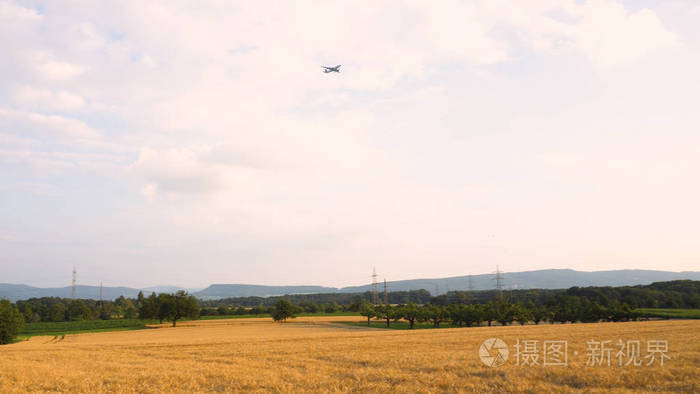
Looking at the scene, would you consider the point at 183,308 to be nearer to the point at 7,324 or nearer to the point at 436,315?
the point at 7,324

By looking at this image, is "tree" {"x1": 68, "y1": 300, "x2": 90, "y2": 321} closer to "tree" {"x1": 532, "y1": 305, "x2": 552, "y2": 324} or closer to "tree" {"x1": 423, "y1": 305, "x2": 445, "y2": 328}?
"tree" {"x1": 423, "y1": 305, "x2": 445, "y2": 328}

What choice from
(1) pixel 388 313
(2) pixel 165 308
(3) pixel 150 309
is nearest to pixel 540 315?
(1) pixel 388 313

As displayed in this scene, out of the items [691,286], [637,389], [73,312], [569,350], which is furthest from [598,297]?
[73,312]

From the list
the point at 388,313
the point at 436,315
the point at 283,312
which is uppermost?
the point at 436,315

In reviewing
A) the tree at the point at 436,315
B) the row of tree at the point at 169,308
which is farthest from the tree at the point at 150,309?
the tree at the point at 436,315

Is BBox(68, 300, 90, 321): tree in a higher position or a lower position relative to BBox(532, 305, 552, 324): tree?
lower

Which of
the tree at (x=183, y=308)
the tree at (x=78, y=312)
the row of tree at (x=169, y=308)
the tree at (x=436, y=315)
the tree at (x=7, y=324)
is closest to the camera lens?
the tree at (x=7, y=324)

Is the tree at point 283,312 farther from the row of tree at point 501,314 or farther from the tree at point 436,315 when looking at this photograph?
the tree at point 436,315

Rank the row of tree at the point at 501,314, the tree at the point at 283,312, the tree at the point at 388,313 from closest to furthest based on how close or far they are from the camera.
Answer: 1. the row of tree at the point at 501,314
2. the tree at the point at 388,313
3. the tree at the point at 283,312

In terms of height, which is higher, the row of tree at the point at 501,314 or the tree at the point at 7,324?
the tree at the point at 7,324

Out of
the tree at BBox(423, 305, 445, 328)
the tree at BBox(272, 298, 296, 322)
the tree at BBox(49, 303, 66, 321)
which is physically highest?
the tree at BBox(423, 305, 445, 328)

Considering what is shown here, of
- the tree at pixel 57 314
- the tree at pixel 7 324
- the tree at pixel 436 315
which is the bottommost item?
the tree at pixel 57 314

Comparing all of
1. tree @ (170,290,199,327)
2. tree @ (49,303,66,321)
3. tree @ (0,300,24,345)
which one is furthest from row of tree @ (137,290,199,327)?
tree @ (49,303,66,321)

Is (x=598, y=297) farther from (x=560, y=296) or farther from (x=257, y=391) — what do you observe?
(x=257, y=391)
